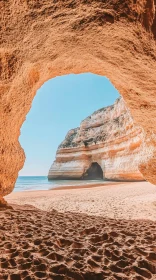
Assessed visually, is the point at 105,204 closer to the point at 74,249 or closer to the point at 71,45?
the point at 74,249

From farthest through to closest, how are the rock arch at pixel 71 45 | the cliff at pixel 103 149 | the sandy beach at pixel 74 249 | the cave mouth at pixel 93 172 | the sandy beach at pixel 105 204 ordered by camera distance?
1. the cave mouth at pixel 93 172
2. the cliff at pixel 103 149
3. the sandy beach at pixel 105 204
4. the rock arch at pixel 71 45
5. the sandy beach at pixel 74 249

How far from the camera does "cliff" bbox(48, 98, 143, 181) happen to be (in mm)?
16562

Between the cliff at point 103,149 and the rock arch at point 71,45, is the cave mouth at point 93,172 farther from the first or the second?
the rock arch at point 71,45

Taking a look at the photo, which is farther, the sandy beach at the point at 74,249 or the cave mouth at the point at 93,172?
the cave mouth at the point at 93,172

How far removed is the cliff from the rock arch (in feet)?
41.9

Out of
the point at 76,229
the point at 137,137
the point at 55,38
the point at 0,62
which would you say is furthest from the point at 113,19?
the point at 137,137

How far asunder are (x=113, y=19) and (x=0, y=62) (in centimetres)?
156

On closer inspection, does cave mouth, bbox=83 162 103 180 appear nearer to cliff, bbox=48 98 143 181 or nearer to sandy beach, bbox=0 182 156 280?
cliff, bbox=48 98 143 181

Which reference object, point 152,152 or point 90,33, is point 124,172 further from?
point 90,33

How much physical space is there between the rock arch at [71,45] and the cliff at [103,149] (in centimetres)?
1277

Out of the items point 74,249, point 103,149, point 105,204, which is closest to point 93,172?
point 103,149

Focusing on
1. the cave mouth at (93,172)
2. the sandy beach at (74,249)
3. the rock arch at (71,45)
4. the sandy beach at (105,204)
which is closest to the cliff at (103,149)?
the cave mouth at (93,172)

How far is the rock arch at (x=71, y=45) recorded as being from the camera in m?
1.74

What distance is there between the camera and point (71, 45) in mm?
2488
